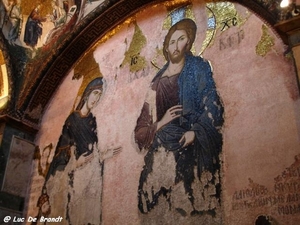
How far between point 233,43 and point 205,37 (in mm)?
495

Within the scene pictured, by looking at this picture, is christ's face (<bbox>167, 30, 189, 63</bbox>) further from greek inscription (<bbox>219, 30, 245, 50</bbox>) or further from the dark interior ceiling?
the dark interior ceiling

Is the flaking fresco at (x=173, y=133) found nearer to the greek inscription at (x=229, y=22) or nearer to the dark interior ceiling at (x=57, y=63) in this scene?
the greek inscription at (x=229, y=22)

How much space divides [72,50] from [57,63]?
1.22 feet

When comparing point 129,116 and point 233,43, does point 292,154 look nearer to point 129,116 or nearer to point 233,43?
point 233,43

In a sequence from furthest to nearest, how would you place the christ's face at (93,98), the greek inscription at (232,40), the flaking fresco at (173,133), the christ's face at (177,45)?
the christ's face at (93,98), the christ's face at (177,45), the greek inscription at (232,40), the flaking fresco at (173,133)

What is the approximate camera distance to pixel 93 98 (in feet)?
22.4

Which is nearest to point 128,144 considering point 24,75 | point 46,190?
point 46,190

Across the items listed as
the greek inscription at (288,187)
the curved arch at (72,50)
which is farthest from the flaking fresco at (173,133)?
the curved arch at (72,50)

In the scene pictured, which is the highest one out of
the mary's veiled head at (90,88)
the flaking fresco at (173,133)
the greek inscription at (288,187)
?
the mary's veiled head at (90,88)

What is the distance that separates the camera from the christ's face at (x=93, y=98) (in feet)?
22.2

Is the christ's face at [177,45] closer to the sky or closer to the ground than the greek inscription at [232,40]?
closer to the sky

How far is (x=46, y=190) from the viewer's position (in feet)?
21.8

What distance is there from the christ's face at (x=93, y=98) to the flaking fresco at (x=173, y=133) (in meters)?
0.09

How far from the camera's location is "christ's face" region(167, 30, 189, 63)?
5914 mm
